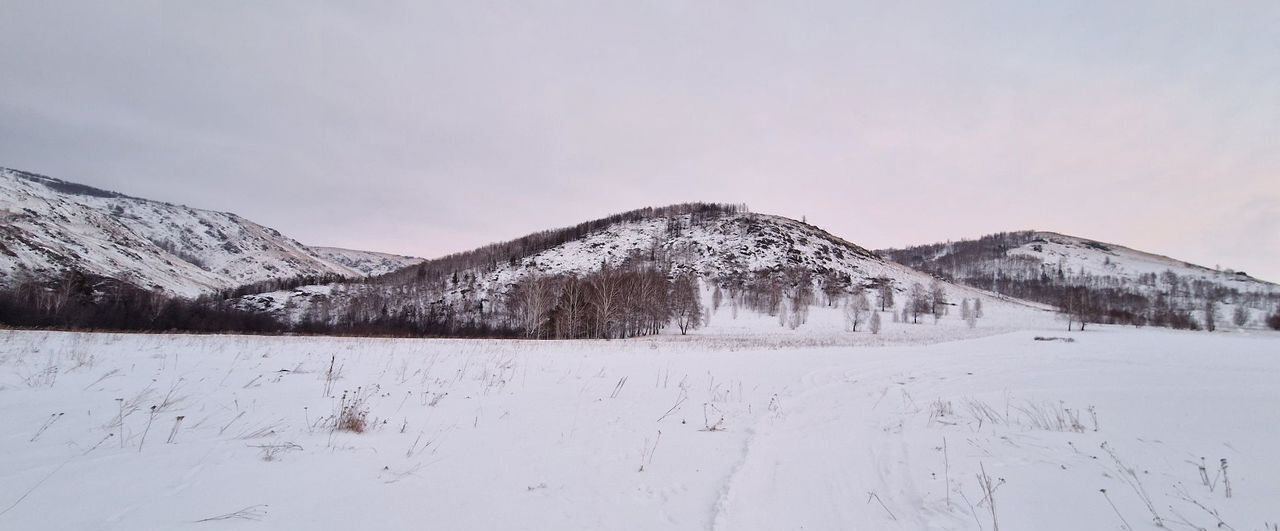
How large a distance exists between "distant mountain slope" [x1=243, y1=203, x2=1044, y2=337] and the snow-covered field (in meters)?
82.6

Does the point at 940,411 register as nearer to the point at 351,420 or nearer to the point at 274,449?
the point at 351,420

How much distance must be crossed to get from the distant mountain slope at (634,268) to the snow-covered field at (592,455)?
82.6 meters

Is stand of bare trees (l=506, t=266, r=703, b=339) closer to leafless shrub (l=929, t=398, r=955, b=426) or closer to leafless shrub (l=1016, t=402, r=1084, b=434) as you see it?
leafless shrub (l=929, t=398, r=955, b=426)

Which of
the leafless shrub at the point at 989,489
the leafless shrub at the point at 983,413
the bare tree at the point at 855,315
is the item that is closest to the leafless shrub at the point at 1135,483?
the leafless shrub at the point at 989,489

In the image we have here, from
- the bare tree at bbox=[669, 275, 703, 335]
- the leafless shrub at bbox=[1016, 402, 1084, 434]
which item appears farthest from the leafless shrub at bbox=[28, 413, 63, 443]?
the bare tree at bbox=[669, 275, 703, 335]

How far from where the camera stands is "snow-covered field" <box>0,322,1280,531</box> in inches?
142

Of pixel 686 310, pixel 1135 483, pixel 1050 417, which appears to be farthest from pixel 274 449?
pixel 686 310

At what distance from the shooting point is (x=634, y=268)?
110m

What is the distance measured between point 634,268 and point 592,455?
4125 inches

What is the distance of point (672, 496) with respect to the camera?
4363 millimetres

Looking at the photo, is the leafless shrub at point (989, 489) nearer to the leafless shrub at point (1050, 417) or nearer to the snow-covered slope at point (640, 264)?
the leafless shrub at point (1050, 417)

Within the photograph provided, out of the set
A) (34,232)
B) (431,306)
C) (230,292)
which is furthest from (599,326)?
(34,232)

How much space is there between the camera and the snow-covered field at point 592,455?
3.62m

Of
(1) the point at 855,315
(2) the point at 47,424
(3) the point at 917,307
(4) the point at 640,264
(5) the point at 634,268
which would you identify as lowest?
(1) the point at 855,315
